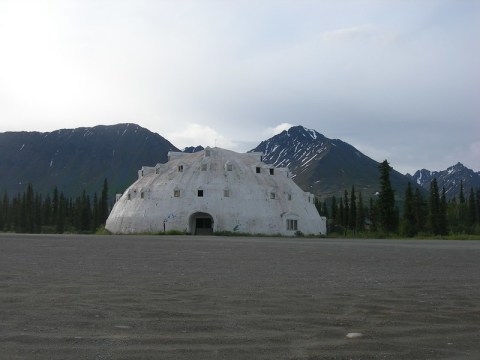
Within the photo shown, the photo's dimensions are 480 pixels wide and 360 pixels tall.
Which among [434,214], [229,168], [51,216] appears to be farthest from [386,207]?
[51,216]

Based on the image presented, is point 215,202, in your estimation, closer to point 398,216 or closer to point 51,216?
point 398,216

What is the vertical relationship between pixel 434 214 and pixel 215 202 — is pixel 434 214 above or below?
below

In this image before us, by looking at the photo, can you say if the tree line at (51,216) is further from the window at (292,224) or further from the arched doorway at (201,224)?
the window at (292,224)

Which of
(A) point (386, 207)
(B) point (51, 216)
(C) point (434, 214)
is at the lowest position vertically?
(C) point (434, 214)

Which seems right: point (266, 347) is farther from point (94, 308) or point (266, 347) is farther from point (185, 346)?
point (94, 308)

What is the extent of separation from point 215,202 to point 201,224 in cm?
368

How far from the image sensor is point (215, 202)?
225 feet

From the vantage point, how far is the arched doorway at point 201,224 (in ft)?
225

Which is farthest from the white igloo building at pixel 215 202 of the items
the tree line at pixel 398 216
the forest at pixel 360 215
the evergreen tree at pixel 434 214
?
the evergreen tree at pixel 434 214

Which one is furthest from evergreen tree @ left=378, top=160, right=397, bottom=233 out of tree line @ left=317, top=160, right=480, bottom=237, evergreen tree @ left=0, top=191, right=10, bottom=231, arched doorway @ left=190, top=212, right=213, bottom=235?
evergreen tree @ left=0, top=191, right=10, bottom=231

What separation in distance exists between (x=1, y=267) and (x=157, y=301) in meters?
7.33

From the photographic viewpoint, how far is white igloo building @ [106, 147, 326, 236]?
67.8 m

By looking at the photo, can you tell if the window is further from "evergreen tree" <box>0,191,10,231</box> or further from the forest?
"evergreen tree" <box>0,191,10,231</box>

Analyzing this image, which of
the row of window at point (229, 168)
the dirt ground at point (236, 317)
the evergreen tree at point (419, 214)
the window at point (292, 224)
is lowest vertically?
the dirt ground at point (236, 317)
